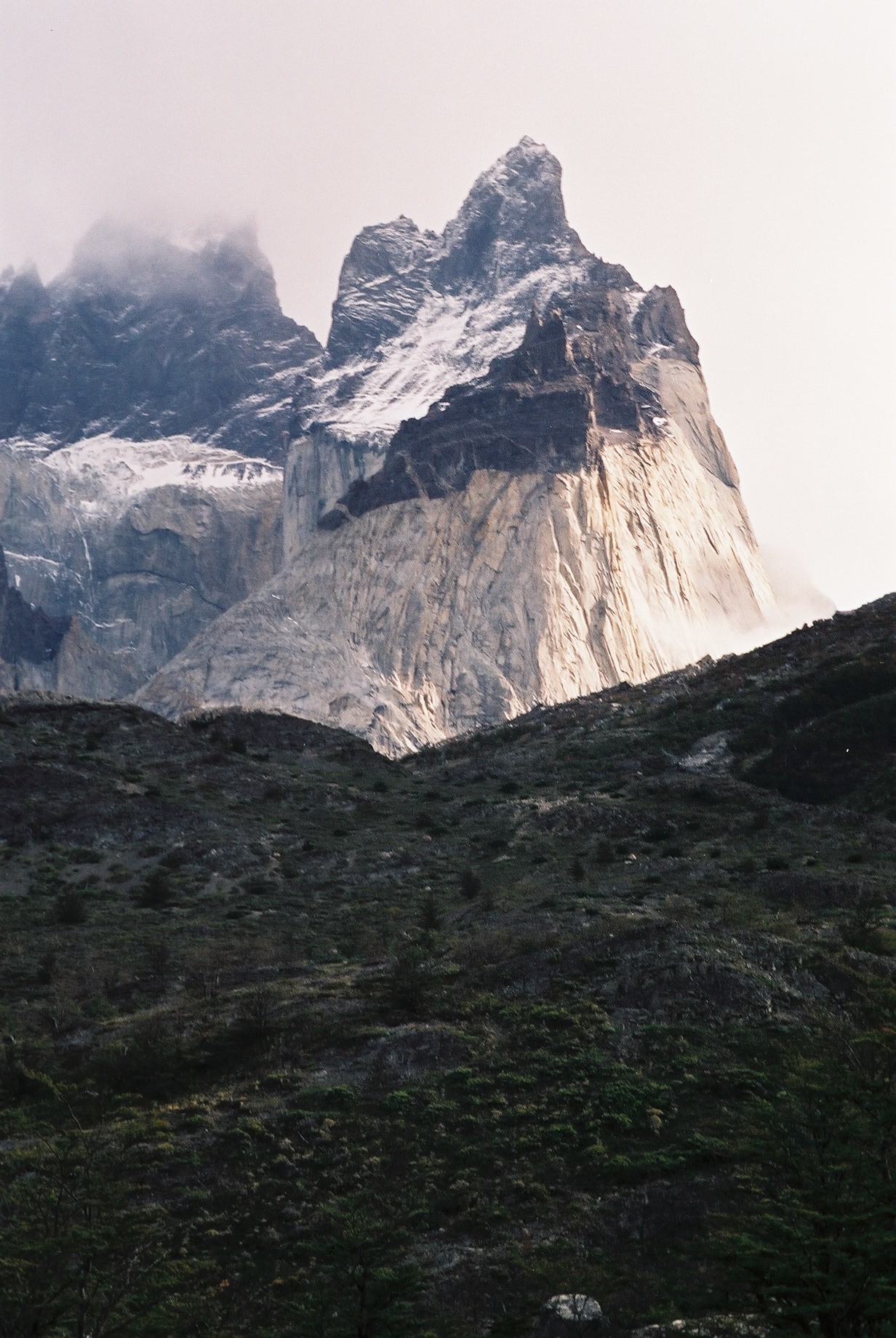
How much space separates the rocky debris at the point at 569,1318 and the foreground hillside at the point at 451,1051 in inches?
15.1

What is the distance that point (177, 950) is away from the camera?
49.7 m

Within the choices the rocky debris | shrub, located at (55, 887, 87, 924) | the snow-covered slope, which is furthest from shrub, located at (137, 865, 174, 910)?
the snow-covered slope

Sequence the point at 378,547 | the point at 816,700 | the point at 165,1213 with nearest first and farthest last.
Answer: the point at 165,1213 → the point at 816,700 → the point at 378,547

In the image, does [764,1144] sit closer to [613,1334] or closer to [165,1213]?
[613,1334]

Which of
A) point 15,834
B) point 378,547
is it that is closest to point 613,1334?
point 15,834

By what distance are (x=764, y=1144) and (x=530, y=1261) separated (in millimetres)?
4620

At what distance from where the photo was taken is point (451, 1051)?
120ft

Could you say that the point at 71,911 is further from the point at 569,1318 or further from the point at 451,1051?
the point at 569,1318

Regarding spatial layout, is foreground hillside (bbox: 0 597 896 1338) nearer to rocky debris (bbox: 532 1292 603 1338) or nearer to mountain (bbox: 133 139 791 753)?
rocky debris (bbox: 532 1292 603 1338)

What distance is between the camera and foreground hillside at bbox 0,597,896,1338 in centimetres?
2458

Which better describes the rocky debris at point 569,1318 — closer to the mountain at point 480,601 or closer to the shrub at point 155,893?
the shrub at point 155,893

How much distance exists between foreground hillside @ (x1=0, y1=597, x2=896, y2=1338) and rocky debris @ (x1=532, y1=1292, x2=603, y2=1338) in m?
0.38

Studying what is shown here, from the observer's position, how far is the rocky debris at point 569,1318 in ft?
78.4

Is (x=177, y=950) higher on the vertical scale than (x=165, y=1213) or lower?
higher
